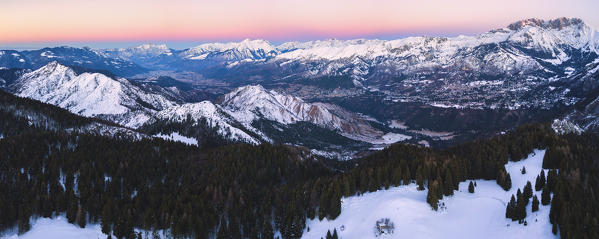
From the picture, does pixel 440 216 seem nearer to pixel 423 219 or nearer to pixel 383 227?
pixel 423 219

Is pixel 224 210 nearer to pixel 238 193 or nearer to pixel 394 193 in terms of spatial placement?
pixel 238 193

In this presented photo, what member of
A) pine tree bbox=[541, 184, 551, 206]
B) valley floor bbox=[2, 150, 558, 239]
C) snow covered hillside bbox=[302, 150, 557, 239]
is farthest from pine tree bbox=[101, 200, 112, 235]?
pine tree bbox=[541, 184, 551, 206]

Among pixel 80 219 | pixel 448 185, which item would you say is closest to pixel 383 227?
pixel 448 185

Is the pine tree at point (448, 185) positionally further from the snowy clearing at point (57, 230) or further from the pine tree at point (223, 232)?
the snowy clearing at point (57, 230)

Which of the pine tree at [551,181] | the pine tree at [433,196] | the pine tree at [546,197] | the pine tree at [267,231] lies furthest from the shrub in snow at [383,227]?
the pine tree at [551,181]

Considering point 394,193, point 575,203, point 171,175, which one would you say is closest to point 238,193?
point 171,175

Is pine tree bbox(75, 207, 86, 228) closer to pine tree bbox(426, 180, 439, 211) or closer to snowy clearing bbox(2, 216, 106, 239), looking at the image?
snowy clearing bbox(2, 216, 106, 239)

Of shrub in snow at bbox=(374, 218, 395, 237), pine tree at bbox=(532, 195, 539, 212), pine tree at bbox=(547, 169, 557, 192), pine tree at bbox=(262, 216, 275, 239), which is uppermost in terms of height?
pine tree at bbox=(547, 169, 557, 192)
